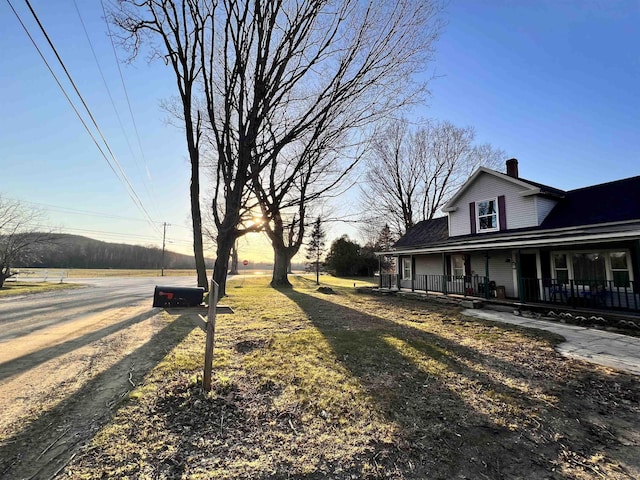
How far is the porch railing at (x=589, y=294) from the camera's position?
944 cm

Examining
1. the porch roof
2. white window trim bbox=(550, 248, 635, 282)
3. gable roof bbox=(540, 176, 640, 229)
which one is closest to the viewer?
the porch roof

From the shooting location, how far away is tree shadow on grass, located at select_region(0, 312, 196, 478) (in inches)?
95.4

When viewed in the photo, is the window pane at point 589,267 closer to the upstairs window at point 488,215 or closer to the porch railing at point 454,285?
the porch railing at point 454,285

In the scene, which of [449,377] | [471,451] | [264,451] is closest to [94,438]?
[264,451]

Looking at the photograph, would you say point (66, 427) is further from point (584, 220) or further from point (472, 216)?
point (472, 216)

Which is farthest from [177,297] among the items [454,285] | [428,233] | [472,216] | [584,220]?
[428,233]

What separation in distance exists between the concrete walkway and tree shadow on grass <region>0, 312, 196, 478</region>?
7863 millimetres

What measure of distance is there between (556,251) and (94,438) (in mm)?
15048

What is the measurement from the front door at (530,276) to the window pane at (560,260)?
2.34 ft

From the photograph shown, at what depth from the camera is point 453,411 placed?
11.6 feet

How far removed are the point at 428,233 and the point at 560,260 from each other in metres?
7.94

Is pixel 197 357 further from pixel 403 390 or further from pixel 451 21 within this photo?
pixel 451 21

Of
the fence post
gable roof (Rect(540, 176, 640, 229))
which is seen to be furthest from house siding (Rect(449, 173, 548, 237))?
the fence post

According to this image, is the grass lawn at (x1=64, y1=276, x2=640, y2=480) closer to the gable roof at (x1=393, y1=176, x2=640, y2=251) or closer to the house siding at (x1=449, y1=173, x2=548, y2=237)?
the gable roof at (x1=393, y1=176, x2=640, y2=251)
